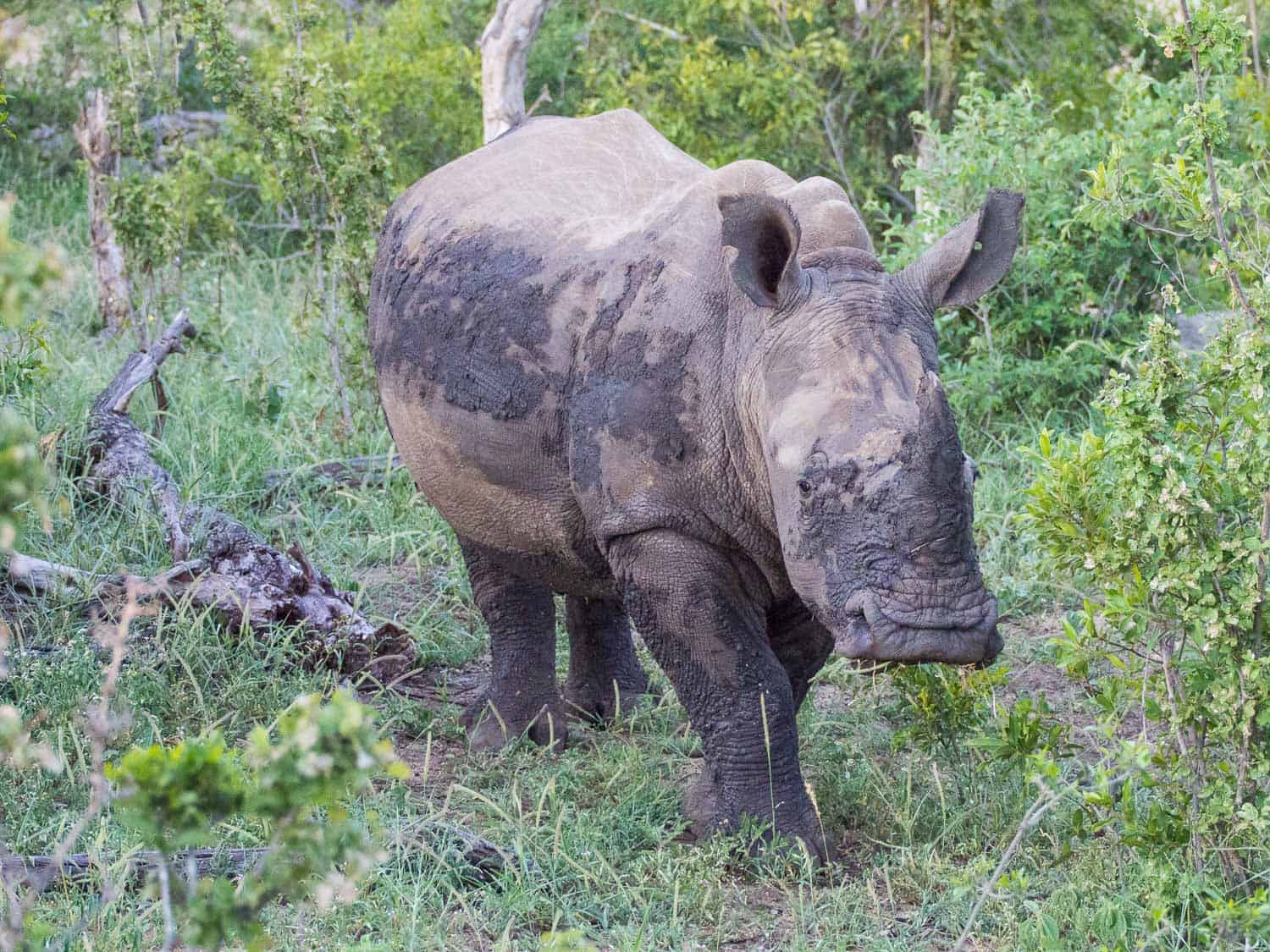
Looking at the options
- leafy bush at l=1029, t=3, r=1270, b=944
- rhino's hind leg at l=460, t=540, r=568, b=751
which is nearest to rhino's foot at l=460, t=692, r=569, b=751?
rhino's hind leg at l=460, t=540, r=568, b=751

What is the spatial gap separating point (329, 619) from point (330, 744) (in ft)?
11.9

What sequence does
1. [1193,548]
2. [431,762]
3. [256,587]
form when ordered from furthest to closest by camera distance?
[256,587], [431,762], [1193,548]

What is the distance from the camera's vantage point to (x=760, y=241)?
4168 millimetres

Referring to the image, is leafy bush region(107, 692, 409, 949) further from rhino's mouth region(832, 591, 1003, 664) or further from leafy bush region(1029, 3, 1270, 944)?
leafy bush region(1029, 3, 1270, 944)

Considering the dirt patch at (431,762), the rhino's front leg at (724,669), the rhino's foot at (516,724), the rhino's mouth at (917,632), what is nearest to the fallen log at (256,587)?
the dirt patch at (431,762)

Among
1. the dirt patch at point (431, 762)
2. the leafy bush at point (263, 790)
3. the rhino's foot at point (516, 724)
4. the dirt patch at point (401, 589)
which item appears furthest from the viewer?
the dirt patch at point (401, 589)

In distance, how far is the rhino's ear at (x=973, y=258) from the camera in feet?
14.0

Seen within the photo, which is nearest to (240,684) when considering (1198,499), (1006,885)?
(1006,885)

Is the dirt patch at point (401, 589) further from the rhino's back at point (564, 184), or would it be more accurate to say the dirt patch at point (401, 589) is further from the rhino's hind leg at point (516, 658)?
the rhino's back at point (564, 184)

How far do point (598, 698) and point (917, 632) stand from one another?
94.0 inches

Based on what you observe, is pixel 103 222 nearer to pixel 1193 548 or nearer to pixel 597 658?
pixel 597 658

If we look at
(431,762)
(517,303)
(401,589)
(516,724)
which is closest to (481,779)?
(431,762)

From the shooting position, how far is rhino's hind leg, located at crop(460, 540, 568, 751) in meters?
5.61

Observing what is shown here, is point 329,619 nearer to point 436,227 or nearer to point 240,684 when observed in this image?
point 240,684
